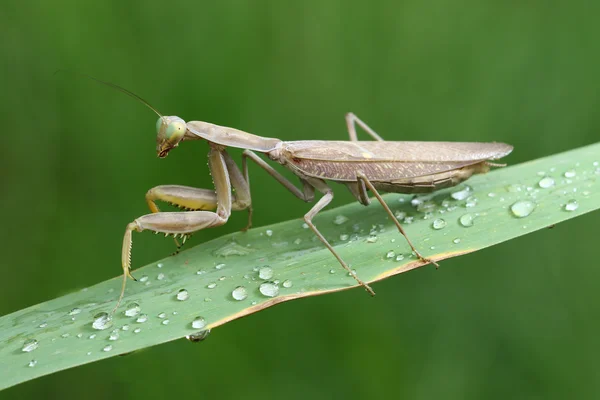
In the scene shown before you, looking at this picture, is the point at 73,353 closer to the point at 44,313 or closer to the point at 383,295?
the point at 44,313

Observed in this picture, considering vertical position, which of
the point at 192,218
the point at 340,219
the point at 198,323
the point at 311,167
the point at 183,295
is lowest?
the point at 198,323

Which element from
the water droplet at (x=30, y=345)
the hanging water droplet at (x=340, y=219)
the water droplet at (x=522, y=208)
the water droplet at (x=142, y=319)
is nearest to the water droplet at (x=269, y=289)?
the water droplet at (x=142, y=319)

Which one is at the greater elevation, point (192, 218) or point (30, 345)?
point (192, 218)

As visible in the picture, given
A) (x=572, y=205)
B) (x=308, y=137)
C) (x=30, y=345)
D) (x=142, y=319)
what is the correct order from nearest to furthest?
(x=30, y=345), (x=142, y=319), (x=572, y=205), (x=308, y=137)

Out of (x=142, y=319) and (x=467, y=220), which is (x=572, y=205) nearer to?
(x=467, y=220)

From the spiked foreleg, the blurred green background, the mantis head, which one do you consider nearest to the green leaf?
the spiked foreleg

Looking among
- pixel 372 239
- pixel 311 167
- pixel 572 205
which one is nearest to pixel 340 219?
pixel 311 167
